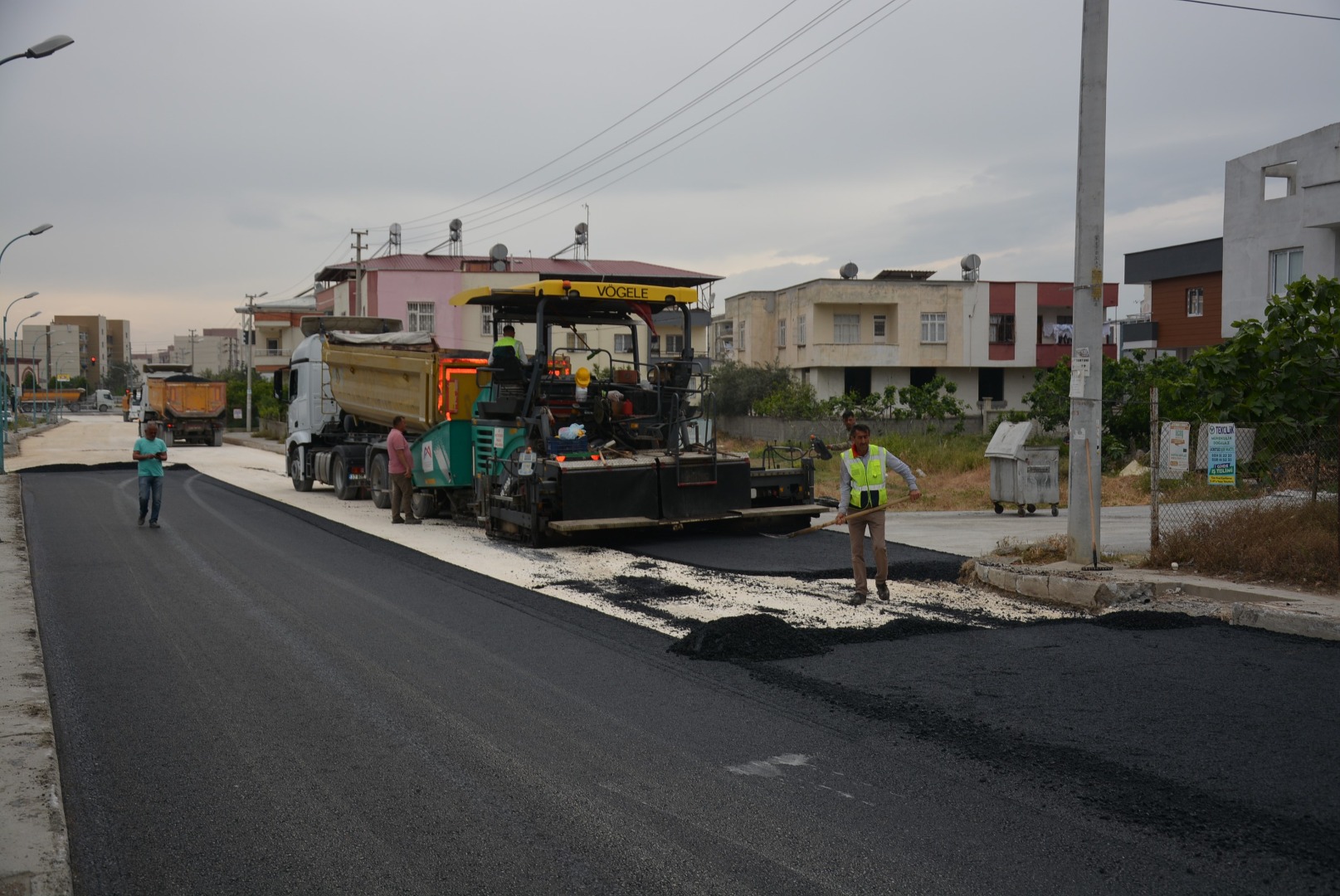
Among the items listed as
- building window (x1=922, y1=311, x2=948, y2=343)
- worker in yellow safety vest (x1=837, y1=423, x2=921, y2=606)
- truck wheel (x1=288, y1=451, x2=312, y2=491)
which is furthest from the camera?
building window (x1=922, y1=311, x2=948, y2=343)

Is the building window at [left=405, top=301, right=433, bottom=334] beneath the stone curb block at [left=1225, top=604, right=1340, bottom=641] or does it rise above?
above

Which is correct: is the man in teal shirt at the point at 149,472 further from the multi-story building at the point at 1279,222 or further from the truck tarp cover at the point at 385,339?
the multi-story building at the point at 1279,222

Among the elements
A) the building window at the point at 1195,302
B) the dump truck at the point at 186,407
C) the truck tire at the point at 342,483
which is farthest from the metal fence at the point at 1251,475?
the dump truck at the point at 186,407

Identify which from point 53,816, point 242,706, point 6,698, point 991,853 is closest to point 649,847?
point 991,853

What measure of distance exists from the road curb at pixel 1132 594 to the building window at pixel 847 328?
38346 mm

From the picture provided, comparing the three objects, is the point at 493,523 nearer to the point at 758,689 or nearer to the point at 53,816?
the point at 758,689

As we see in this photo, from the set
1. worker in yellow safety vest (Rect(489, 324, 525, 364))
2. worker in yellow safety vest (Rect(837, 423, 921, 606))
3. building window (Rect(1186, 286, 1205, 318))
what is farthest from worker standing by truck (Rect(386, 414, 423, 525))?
building window (Rect(1186, 286, 1205, 318))

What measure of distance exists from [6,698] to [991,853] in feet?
18.1

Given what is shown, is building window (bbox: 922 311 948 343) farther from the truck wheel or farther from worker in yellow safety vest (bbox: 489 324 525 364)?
worker in yellow safety vest (bbox: 489 324 525 364)

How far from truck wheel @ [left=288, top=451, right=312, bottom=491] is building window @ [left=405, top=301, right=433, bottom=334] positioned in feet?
92.3

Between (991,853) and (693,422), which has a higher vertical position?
(693,422)

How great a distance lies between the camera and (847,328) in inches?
→ 1938

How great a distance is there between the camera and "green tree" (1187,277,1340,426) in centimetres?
1117

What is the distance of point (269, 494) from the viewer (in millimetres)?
22688
